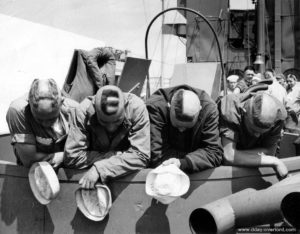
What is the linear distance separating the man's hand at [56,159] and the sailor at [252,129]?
1.29m

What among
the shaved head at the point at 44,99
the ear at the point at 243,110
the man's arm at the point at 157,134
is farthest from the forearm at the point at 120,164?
the ear at the point at 243,110

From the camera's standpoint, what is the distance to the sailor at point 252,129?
3312 mm

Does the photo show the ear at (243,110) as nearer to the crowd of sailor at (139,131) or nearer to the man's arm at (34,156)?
the crowd of sailor at (139,131)

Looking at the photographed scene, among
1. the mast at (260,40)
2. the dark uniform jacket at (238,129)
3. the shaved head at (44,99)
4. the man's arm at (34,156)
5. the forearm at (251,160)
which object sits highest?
the mast at (260,40)

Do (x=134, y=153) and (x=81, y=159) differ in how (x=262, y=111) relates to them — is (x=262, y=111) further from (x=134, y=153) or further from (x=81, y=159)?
(x=81, y=159)

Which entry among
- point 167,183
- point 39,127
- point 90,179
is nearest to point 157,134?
point 167,183

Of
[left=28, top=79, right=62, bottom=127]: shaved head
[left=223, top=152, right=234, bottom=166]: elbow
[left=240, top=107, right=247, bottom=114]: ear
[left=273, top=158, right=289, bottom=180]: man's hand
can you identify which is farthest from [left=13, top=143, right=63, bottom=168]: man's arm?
[left=273, top=158, right=289, bottom=180]: man's hand

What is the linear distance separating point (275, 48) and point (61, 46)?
1102 cm

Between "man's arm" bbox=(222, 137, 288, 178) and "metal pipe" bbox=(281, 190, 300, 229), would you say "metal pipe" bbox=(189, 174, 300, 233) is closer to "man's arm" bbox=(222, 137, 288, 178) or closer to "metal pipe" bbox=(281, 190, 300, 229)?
"metal pipe" bbox=(281, 190, 300, 229)

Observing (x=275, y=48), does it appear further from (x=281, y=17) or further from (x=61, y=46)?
(x=61, y=46)

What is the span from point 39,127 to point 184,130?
1128 mm

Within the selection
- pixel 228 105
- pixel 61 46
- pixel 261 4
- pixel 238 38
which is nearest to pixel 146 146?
pixel 228 105

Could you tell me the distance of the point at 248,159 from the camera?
350 centimetres

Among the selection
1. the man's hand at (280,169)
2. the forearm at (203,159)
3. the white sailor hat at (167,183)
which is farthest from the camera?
the man's hand at (280,169)
